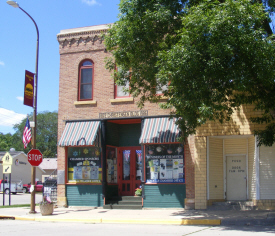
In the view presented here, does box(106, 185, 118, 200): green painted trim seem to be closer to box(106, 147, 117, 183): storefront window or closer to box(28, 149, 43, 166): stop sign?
box(106, 147, 117, 183): storefront window

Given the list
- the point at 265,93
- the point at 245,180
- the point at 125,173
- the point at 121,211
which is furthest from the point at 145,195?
the point at 265,93

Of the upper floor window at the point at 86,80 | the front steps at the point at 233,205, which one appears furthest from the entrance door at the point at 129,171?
the front steps at the point at 233,205

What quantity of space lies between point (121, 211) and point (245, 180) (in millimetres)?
5738

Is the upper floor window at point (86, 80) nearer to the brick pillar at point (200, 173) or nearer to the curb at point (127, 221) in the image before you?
the brick pillar at point (200, 173)

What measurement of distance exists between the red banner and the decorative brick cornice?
3426 millimetres

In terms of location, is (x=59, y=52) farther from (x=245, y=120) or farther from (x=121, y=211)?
(x=245, y=120)

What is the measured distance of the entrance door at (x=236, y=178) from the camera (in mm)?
16344

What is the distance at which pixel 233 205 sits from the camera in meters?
15.6

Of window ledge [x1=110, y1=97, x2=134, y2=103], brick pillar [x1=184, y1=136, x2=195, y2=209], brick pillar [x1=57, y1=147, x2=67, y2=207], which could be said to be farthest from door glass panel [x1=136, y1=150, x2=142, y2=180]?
brick pillar [x1=57, y1=147, x2=67, y2=207]

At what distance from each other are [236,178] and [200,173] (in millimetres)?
1917

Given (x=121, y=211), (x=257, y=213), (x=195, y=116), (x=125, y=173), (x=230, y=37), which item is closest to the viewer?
(x=230, y=37)

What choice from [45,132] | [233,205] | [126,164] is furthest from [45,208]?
[45,132]

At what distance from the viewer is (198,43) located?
11.1 m

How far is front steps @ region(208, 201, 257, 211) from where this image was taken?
601 inches
